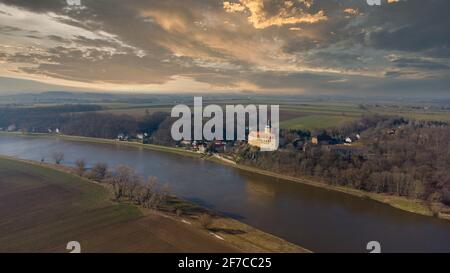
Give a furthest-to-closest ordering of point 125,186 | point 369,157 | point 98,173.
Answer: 1. point 369,157
2. point 98,173
3. point 125,186

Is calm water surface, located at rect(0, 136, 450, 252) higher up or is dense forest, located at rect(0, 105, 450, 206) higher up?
dense forest, located at rect(0, 105, 450, 206)

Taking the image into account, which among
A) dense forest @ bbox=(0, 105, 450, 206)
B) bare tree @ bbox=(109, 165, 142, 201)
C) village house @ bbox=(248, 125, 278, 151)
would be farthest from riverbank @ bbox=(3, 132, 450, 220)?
bare tree @ bbox=(109, 165, 142, 201)

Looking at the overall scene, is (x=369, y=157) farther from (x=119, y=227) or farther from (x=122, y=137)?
(x=122, y=137)

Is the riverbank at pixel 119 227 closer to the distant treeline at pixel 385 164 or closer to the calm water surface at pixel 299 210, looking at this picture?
the calm water surface at pixel 299 210

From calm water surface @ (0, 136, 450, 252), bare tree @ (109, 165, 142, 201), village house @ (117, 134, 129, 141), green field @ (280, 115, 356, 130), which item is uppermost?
green field @ (280, 115, 356, 130)

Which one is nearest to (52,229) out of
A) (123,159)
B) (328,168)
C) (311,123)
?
(123,159)

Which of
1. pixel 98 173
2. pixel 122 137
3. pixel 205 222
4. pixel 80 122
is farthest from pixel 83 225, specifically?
pixel 80 122

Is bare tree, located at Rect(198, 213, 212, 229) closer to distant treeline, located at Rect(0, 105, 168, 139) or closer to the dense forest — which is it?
the dense forest
